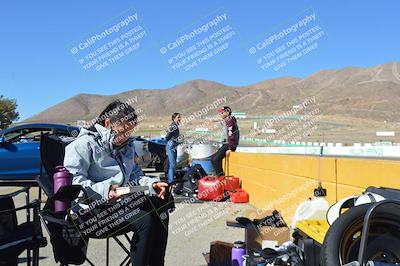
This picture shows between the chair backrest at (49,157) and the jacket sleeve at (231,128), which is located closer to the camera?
the chair backrest at (49,157)

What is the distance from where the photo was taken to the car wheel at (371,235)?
8.79ft

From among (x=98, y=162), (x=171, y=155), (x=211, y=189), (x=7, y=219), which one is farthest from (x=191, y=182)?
(x=7, y=219)

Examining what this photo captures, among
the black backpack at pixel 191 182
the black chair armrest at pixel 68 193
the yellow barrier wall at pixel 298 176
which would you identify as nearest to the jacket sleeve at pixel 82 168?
the black chair armrest at pixel 68 193

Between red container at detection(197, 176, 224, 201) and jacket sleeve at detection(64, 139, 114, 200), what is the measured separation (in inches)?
217

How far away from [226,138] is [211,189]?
1.53 m

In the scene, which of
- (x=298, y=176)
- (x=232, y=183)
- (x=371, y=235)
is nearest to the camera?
(x=371, y=235)

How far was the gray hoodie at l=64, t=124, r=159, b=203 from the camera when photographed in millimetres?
3564

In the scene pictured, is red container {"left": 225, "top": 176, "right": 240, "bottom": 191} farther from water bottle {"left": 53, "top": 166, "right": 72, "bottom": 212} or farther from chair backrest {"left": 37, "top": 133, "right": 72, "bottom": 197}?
water bottle {"left": 53, "top": 166, "right": 72, "bottom": 212}

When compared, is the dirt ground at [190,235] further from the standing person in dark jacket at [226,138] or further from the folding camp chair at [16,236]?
the standing person in dark jacket at [226,138]

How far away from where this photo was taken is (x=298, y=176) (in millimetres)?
6172

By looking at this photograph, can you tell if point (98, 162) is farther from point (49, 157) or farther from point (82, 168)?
point (49, 157)

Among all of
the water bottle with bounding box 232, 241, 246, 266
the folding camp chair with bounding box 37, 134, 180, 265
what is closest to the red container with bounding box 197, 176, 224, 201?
the water bottle with bounding box 232, 241, 246, 266

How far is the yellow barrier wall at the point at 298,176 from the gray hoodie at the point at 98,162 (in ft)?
6.28

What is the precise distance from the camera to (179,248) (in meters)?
5.49
